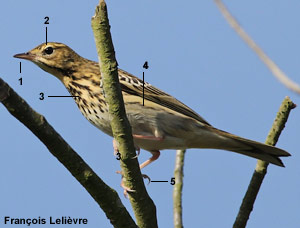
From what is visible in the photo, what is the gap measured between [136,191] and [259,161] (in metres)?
1.76

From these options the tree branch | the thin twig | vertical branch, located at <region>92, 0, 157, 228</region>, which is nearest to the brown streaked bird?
vertical branch, located at <region>92, 0, 157, 228</region>

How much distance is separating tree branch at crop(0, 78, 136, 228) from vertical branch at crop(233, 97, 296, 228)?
3.73 ft

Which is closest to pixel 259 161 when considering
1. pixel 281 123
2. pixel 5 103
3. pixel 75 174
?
pixel 281 123

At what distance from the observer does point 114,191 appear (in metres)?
4.29

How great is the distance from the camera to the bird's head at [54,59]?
24.0ft

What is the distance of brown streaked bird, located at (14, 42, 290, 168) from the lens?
6480mm

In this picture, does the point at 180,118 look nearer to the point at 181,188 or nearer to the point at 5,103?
the point at 181,188

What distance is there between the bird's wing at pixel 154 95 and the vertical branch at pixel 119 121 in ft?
7.65

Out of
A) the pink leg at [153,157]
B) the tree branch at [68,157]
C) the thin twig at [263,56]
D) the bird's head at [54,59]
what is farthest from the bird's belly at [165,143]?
the thin twig at [263,56]

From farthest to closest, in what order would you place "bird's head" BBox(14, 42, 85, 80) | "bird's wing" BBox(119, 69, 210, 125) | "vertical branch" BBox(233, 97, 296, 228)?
1. "bird's head" BBox(14, 42, 85, 80)
2. "bird's wing" BBox(119, 69, 210, 125)
3. "vertical branch" BBox(233, 97, 296, 228)

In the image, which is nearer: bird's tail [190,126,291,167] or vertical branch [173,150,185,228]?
vertical branch [173,150,185,228]

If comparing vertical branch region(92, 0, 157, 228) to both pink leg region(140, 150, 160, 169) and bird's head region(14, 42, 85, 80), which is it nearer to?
pink leg region(140, 150, 160, 169)

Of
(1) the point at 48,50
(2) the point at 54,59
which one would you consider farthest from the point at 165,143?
(1) the point at 48,50

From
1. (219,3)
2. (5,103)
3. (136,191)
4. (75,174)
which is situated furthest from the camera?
(136,191)
